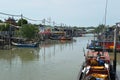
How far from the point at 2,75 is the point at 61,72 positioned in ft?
16.3

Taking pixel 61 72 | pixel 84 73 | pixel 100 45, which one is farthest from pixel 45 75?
pixel 100 45

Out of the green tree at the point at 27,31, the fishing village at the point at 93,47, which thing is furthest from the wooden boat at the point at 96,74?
the green tree at the point at 27,31

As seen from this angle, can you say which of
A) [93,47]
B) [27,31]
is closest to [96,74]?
[93,47]

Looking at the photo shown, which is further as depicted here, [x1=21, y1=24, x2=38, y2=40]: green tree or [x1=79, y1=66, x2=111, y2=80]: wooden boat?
[x1=21, y1=24, x2=38, y2=40]: green tree

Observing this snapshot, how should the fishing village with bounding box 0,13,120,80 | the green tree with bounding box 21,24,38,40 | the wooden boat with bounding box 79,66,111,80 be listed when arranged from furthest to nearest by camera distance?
the green tree with bounding box 21,24,38,40
the fishing village with bounding box 0,13,120,80
the wooden boat with bounding box 79,66,111,80

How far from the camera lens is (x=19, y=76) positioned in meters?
24.5

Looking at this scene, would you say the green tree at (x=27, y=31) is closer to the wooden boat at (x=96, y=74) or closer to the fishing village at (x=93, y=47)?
the fishing village at (x=93, y=47)

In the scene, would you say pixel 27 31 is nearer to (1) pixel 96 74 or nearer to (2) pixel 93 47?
(2) pixel 93 47

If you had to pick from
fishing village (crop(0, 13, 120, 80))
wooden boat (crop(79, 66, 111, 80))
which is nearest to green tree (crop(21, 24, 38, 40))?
fishing village (crop(0, 13, 120, 80))

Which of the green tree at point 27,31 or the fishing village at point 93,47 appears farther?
the green tree at point 27,31

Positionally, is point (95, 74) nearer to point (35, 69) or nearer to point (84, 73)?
point (84, 73)

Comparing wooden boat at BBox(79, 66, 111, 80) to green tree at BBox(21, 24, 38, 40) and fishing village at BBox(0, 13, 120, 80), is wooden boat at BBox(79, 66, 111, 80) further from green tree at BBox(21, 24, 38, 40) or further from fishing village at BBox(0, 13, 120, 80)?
green tree at BBox(21, 24, 38, 40)

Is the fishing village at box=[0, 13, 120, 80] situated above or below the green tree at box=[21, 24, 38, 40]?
below

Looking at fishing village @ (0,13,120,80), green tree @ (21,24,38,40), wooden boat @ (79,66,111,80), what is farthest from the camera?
green tree @ (21,24,38,40)
